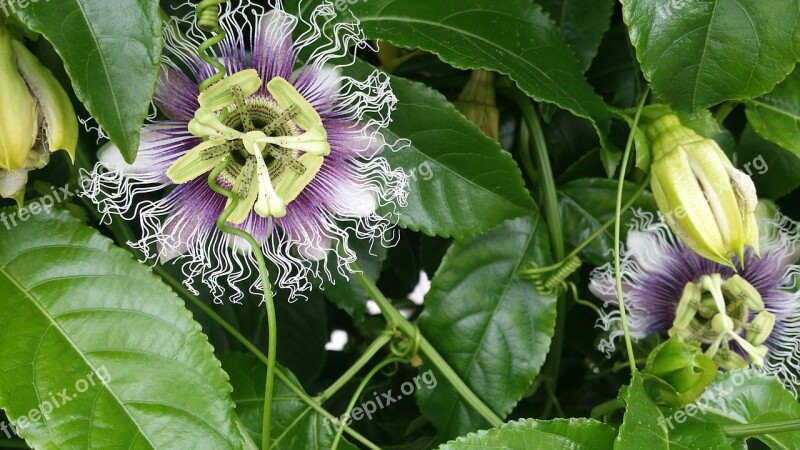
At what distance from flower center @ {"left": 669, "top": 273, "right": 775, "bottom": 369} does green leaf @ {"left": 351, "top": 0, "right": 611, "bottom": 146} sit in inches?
10.2

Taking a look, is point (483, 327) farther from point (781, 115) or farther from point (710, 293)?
point (781, 115)

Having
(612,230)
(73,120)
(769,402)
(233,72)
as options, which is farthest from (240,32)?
(769,402)

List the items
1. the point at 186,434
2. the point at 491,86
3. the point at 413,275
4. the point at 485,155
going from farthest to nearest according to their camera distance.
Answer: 1. the point at 413,275
2. the point at 491,86
3. the point at 485,155
4. the point at 186,434

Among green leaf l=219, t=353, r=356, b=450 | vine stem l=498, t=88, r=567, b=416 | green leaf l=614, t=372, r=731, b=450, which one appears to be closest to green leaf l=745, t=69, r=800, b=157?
vine stem l=498, t=88, r=567, b=416

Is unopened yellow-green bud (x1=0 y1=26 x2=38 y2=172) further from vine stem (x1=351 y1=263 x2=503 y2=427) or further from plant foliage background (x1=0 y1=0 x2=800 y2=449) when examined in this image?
vine stem (x1=351 y1=263 x2=503 y2=427)

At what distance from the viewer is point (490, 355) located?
2.98 ft

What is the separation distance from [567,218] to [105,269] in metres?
0.53

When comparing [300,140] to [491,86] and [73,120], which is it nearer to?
[73,120]

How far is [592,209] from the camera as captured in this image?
3.19 ft

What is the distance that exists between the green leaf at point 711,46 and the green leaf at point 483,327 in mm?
281

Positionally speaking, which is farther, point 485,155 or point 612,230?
point 612,230

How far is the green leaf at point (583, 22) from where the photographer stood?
938 mm

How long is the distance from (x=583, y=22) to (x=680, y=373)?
42 centimetres
